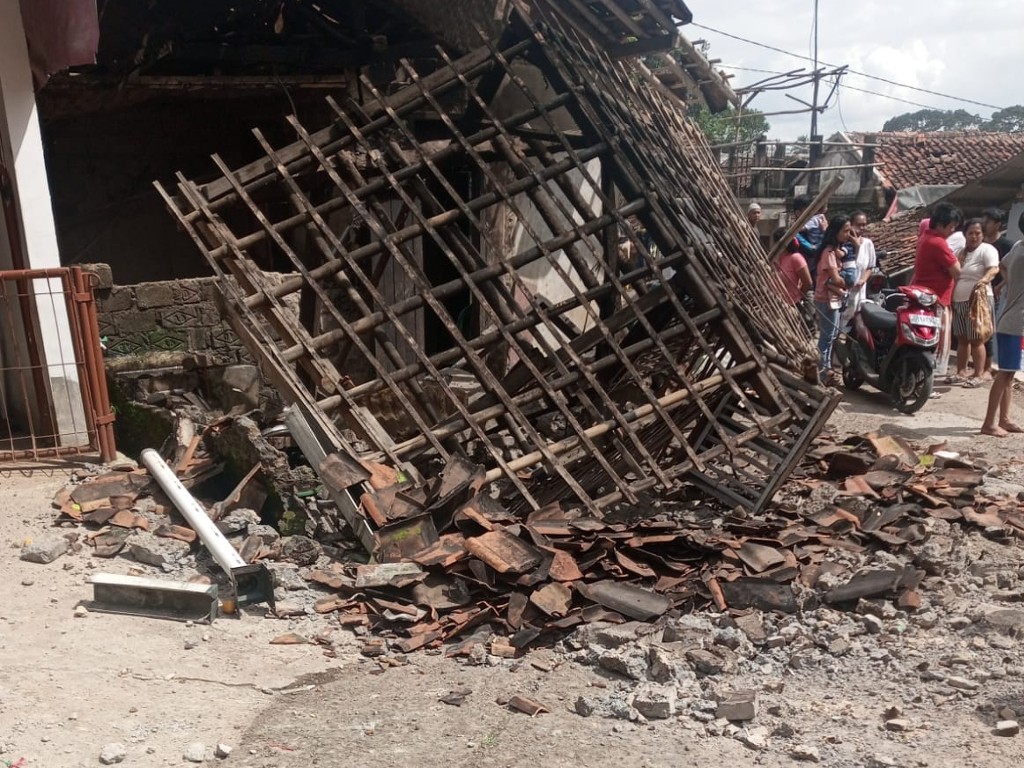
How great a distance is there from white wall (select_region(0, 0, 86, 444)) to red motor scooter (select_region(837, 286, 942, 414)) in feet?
22.3

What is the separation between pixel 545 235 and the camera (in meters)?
11.2

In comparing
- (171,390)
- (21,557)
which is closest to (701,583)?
(21,557)

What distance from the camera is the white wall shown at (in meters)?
5.59

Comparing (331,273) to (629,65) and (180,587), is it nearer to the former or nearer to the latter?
(180,587)

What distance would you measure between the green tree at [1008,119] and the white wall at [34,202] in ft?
261

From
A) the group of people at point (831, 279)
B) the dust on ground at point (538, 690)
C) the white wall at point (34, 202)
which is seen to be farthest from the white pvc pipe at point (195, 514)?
the group of people at point (831, 279)

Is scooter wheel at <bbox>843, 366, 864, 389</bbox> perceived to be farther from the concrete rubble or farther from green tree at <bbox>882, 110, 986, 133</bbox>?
green tree at <bbox>882, 110, 986, 133</bbox>

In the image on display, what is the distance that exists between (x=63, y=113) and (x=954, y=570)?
8.06 meters

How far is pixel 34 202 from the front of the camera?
18.8 ft

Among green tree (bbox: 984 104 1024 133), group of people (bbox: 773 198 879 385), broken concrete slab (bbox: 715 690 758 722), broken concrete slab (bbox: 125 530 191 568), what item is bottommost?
broken concrete slab (bbox: 715 690 758 722)

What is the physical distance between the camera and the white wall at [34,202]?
5.59 m

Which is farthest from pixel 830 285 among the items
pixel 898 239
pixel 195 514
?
pixel 898 239

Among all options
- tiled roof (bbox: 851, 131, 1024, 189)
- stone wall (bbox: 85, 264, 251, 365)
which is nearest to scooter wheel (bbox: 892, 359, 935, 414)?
stone wall (bbox: 85, 264, 251, 365)

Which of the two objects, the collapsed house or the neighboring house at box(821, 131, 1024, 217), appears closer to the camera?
the collapsed house
